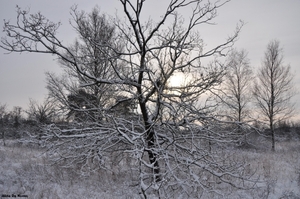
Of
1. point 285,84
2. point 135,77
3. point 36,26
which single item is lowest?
point 135,77

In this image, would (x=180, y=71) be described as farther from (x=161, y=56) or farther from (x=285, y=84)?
(x=285, y=84)

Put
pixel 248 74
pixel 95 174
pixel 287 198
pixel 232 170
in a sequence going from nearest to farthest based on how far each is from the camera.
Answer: pixel 232 170, pixel 287 198, pixel 95 174, pixel 248 74

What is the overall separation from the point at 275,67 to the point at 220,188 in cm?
1687

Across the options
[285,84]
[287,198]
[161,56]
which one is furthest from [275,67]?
[161,56]

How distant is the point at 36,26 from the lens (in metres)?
5.22

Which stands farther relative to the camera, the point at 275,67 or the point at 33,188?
the point at 275,67

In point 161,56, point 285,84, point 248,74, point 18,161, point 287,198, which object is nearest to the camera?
point 161,56

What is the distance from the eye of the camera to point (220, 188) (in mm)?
6574

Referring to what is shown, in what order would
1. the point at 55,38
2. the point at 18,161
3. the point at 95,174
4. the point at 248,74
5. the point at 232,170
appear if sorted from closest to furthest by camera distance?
1. the point at 232,170
2. the point at 55,38
3. the point at 95,174
4. the point at 18,161
5. the point at 248,74

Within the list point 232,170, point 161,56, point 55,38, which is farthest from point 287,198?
point 55,38

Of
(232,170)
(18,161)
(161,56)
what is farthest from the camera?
(18,161)

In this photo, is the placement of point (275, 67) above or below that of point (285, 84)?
above

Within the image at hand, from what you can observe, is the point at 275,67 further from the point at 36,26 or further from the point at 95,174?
the point at 36,26

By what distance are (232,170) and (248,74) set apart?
715 inches
